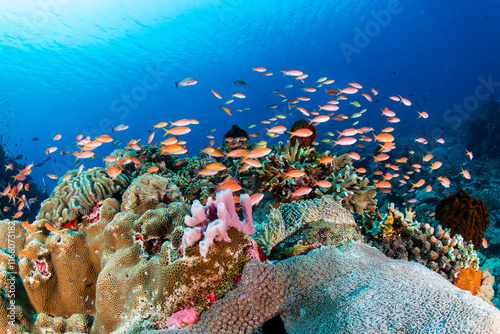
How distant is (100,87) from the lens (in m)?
74.6

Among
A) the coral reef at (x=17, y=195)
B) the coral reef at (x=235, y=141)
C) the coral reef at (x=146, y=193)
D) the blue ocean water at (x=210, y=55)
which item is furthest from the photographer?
the blue ocean water at (x=210, y=55)

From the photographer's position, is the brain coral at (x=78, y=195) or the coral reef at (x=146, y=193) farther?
the brain coral at (x=78, y=195)

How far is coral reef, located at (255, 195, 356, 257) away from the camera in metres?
3.45

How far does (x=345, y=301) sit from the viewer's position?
79.6 inches

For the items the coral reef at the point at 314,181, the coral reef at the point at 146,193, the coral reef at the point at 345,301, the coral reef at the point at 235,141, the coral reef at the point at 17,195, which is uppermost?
the coral reef at the point at 345,301

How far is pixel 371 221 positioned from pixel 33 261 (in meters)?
6.61

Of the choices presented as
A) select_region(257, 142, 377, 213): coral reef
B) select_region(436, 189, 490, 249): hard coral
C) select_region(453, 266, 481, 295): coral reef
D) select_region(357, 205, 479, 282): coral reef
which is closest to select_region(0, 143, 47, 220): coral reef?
select_region(257, 142, 377, 213): coral reef

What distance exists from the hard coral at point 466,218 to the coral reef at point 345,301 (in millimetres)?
3917

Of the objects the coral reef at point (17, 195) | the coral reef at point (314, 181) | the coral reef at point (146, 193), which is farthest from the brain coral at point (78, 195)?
the coral reef at point (17, 195)

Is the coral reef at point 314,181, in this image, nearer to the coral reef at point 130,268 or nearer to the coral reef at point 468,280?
the coral reef at point 468,280

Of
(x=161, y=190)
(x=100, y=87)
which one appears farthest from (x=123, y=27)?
(x=161, y=190)

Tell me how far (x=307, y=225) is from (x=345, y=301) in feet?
5.99

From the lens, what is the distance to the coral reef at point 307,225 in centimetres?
345

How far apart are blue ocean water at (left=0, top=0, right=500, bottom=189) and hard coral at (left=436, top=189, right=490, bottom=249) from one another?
14.3 m
